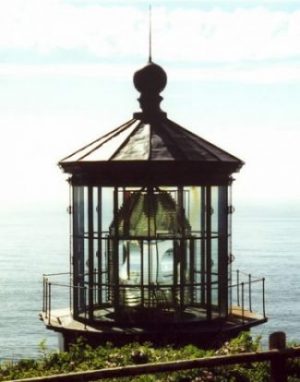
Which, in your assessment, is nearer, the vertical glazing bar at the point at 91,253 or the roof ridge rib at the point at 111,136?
the vertical glazing bar at the point at 91,253

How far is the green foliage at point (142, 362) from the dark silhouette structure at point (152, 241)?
1.61 metres

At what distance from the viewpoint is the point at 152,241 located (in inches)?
451

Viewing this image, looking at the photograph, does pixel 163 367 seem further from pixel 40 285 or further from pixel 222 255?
pixel 40 285

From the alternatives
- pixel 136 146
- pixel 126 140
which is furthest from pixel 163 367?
pixel 126 140

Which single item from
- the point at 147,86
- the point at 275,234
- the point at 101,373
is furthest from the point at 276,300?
the point at 275,234

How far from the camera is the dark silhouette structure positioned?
11211mm

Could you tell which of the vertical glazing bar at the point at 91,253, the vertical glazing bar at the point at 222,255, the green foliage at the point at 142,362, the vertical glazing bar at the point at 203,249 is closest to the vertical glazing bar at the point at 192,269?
the vertical glazing bar at the point at 203,249

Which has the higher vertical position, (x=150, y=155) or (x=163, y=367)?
(x=150, y=155)

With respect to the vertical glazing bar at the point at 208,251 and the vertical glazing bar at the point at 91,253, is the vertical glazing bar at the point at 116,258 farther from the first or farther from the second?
the vertical glazing bar at the point at 208,251

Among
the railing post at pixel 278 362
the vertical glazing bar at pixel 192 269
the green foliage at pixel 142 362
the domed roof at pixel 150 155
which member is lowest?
the green foliage at pixel 142 362

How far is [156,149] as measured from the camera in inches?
450

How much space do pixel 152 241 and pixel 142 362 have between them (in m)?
2.84

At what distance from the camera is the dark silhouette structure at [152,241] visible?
1121 cm

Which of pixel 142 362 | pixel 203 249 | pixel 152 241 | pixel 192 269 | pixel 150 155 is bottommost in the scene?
pixel 142 362
